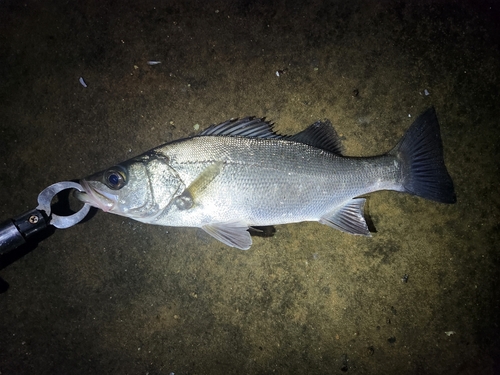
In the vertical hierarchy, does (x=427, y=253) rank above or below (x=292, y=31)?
below

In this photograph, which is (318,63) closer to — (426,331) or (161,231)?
(161,231)

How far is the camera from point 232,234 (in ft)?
7.50

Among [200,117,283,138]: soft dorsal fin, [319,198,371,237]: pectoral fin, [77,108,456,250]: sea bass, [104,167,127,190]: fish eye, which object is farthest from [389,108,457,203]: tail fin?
[104,167,127,190]: fish eye

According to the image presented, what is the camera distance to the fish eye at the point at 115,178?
2.12m

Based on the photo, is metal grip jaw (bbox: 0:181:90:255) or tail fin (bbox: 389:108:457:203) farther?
tail fin (bbox: 389:108:457:203)

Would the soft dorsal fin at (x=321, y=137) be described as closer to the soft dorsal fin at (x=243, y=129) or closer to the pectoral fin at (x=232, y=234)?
the soft dorsal fin at (x=243, y=129)

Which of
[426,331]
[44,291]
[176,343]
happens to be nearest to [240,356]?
[176,343]

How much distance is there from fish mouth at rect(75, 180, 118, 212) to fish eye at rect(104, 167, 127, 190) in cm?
7

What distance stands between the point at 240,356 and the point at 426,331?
159 centimetres

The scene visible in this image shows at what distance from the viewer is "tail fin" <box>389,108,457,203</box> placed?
2.32 meters

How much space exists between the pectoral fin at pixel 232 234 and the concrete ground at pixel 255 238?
1.11 feet

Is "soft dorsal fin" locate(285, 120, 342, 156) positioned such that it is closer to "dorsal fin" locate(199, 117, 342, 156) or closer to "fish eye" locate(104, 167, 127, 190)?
"dorsal fin" locate(199, 117, 342, 156)

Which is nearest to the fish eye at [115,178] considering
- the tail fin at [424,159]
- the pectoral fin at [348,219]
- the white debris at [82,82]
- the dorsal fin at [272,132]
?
the dorsal fin at [272,132]

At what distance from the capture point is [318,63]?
2.57 metres
